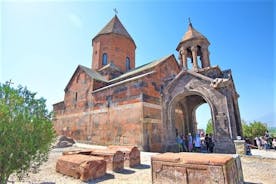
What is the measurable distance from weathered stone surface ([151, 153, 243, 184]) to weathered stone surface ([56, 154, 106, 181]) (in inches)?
88.5

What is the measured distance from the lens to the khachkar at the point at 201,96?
10.3 m

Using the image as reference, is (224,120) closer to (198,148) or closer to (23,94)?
(198,148)

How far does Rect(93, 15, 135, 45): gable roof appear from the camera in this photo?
75.9ft

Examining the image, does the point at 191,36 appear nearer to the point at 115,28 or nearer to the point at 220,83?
the point at 220,83

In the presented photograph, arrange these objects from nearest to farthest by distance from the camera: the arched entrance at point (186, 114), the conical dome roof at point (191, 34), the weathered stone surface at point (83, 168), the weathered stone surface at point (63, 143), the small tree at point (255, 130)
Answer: the weathered stone surface at point (83, 168) < the weathered stone surface at point (63, 143) < the conical dome roof at point (191, 34) < the arched entrance at point (186, 114) < the small tree at point (255, 130)

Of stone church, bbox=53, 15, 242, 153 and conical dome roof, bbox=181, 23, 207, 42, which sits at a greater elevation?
conical dome roof, bbox=181, 23, 207, 42

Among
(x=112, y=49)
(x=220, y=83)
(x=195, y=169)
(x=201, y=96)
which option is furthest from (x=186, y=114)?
(x=195, y=169)

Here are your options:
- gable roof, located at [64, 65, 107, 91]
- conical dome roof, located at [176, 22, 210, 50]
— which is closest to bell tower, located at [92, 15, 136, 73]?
gable roof, located at [64, 65, 107, 91]

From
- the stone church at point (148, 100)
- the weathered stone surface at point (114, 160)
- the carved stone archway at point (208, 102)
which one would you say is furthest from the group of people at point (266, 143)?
the weathered stone surface at point (114, 160)

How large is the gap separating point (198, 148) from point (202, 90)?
5486 mm

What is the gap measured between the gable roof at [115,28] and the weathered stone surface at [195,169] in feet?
70.9

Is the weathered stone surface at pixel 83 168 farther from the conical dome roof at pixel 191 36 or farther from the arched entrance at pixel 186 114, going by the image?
the conical dome roof at pixel 191 36

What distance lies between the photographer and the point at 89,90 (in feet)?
60.6

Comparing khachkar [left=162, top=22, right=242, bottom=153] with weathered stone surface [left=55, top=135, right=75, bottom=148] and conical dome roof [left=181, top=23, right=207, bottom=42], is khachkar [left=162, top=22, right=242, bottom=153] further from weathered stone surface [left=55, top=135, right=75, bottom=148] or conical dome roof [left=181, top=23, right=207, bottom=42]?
weathered stone surface [left=55, top=135, right=75, bottom=148]
